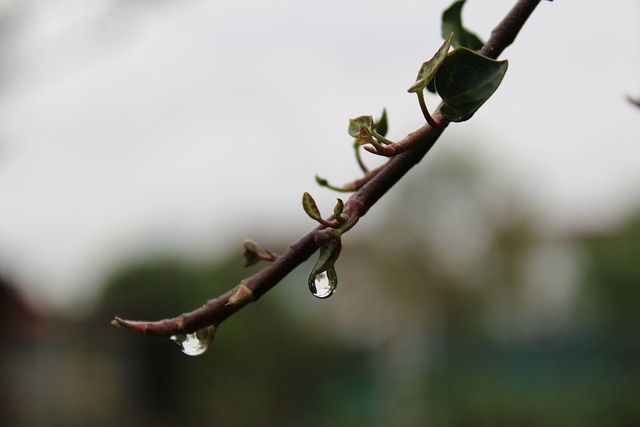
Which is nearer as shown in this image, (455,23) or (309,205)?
(309,205)

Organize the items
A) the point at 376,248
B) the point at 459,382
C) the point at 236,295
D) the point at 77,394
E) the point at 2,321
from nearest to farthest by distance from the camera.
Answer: the point at 236,295, the point at 2,321, the point at 459,382, the point at 77,394, the point at 376,248

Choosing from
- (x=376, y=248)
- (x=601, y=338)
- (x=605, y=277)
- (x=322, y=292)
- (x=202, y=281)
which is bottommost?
(x=601, y=338)

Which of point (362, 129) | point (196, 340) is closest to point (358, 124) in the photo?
point (362, 129)

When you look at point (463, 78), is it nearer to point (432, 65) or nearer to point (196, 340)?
point (432, 65)

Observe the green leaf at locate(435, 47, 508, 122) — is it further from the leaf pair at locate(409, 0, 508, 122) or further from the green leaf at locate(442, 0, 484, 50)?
the green leaf at locate(442, 0, 484, 50)

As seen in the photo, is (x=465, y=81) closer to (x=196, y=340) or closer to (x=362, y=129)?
(x=362, y=129)

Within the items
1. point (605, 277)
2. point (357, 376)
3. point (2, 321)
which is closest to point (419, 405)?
point (357, 376)

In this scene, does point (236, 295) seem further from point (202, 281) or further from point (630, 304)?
point (630, 304)

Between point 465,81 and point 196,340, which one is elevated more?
point 465,81
